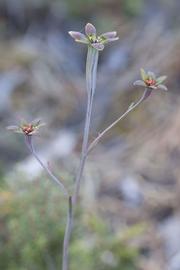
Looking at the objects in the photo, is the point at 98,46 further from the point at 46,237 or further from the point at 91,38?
the point at 46,237

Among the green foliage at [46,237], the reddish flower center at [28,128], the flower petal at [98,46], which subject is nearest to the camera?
the flower petal at [98,46]

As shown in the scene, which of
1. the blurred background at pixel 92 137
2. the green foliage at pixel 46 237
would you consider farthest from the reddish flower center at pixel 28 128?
the green foliage at pixel 46 237

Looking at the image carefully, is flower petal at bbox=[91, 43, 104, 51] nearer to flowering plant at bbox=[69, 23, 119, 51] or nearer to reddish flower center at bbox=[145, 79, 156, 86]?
flowering plant at bbox=[69, 23, 119, 51]

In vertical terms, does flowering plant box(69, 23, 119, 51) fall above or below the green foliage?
above

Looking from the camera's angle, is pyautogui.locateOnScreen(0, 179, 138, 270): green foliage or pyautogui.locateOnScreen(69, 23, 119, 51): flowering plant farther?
pyautogui.locateOnScreen(0, 179, 138, 270): green foliage

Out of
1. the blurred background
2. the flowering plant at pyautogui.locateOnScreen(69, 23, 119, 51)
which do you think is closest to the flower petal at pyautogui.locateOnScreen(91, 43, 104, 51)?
the flowering plant at pyautogui.locateOnScreen(69, 23, 119, 51)

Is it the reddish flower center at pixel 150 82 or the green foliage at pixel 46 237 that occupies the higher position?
the reddish flower center at pixel 150 82

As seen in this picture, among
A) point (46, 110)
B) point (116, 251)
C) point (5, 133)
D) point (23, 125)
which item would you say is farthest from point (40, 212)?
point (46, 110)

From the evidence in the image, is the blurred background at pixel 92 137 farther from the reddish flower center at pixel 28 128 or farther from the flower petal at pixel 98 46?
the flower petal at pixel 98 46
